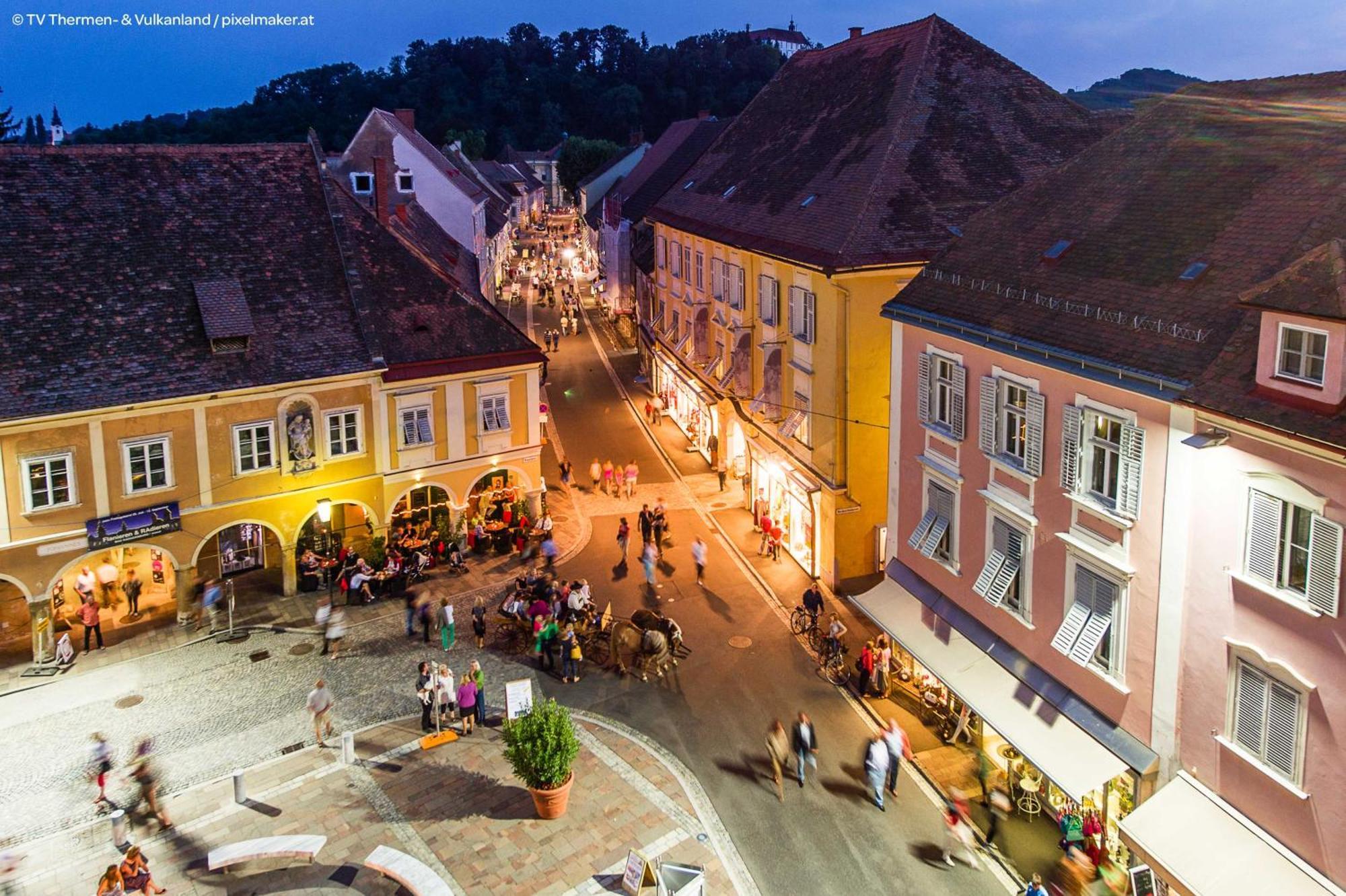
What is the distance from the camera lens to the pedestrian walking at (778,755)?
789 inches

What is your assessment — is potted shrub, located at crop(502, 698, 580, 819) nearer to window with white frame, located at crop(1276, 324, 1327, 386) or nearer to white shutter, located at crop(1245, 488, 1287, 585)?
white shutter, located at crop(1245, 488, 1287, 585)

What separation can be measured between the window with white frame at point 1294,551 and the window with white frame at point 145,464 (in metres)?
25.3

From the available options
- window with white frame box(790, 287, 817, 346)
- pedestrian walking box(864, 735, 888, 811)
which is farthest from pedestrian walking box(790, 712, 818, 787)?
window with white frame box(790, 287, 817, 346)

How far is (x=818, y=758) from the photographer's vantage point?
69.7ft

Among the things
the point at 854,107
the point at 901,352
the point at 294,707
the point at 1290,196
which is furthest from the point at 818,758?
the point at 854,107

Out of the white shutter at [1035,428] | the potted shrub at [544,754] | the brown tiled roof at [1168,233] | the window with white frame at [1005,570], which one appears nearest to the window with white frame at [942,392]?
the brown tiled roof at [1168,233]

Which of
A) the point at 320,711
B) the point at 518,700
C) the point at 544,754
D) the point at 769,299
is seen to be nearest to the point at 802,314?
the point at 769,299

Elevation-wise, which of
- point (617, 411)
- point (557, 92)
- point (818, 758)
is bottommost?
point (818, 758)

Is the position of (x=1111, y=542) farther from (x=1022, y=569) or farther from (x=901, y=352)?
(x=901, y=352)

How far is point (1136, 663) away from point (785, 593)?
14.2 m

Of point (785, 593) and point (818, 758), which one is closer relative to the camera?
point (818, 758)

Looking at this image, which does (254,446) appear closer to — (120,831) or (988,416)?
(120,831)

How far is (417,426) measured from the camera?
30797 mm

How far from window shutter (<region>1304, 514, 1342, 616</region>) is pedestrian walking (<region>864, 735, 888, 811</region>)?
28.1 ft
